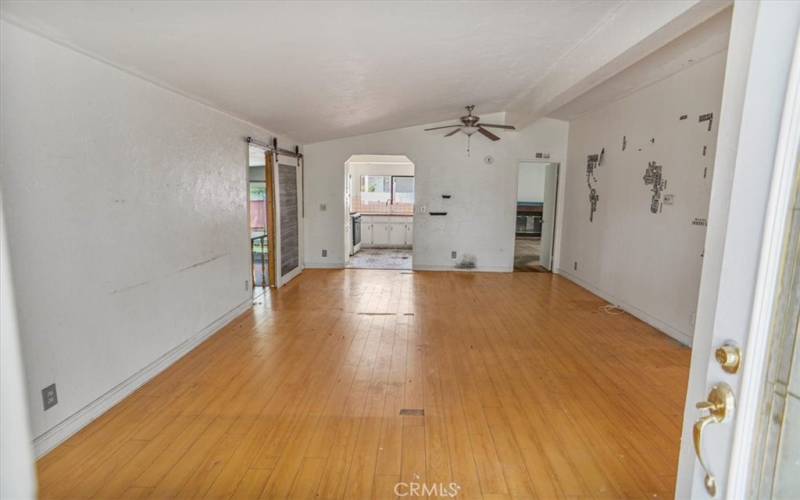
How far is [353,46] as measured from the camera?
2.59 metres

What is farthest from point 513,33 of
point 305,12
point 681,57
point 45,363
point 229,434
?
point 45,363

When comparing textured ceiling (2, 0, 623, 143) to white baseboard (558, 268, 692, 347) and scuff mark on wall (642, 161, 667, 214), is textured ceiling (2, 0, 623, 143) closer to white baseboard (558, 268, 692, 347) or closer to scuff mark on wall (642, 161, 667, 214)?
scuff mark on wall (642, 161, 667, 214)

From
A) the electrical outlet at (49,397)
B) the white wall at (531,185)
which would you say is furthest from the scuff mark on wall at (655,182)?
the white wall at (531,185)

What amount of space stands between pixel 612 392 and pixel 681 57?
3014 mm

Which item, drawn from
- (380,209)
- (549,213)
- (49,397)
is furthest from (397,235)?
(49,397)

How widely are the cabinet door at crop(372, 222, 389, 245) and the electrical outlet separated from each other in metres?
8.03

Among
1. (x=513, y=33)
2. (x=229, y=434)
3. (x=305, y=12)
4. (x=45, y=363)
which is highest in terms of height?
(x=513, y=33)

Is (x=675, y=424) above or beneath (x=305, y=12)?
beneath

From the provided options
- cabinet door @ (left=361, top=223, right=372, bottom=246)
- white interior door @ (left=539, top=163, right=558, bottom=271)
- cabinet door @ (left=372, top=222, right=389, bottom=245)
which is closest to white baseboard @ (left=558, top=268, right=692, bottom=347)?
white interior door @ (left=539, top=163, right=558, bottom=271)

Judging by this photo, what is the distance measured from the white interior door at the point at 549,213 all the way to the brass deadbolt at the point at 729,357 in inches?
266

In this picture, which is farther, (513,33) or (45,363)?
(513,33)

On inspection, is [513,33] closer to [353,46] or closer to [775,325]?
[353,46]

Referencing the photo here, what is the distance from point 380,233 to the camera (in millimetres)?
10031

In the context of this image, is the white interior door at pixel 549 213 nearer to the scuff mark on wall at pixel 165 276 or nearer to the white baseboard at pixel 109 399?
the scuff mark on wall at pixel 165 276
